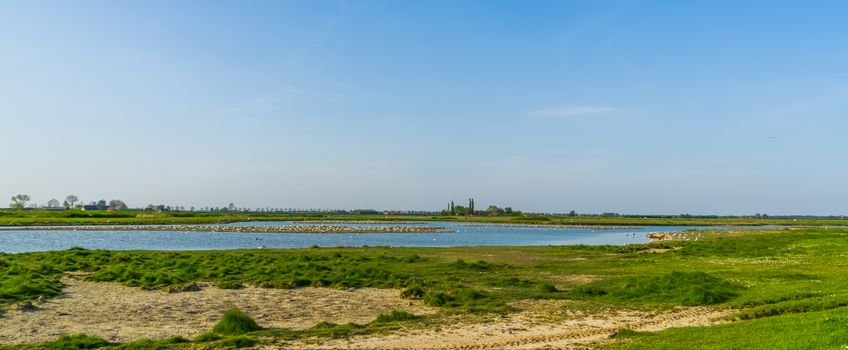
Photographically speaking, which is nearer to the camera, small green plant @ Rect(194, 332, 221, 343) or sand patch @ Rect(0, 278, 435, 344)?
small green plant @ Rect(194, 332, 221, 343)

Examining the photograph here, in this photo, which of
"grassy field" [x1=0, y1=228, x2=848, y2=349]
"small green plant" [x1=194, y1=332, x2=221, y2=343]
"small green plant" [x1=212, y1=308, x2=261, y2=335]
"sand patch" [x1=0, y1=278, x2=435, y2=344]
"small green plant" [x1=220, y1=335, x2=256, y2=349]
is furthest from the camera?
"sand patch" [x1=0, y1=278, x2=435, y2=344]

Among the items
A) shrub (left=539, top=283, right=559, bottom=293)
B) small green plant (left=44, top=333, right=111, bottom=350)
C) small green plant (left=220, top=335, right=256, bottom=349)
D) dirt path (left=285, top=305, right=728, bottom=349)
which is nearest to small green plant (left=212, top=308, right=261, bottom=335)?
small green plant (left=220, top=335, right=256, bottom=349)

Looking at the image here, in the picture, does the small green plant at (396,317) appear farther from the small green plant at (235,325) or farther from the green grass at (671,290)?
the green grass at (671,290)

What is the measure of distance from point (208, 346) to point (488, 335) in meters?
7.57

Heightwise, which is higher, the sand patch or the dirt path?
the dirt path

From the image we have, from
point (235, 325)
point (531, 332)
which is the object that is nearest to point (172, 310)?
point (235, 325)

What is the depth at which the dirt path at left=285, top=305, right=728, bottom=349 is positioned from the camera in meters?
15.1

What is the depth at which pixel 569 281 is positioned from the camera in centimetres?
2989

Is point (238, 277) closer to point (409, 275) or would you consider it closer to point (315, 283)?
point (315, 283)

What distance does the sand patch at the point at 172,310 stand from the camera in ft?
59.1

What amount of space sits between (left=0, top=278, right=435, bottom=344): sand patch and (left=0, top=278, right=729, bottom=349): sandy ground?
31 mm

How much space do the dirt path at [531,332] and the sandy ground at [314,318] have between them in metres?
0.03

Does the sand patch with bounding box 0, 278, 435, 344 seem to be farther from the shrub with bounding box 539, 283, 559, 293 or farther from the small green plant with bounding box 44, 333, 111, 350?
the shrub with bounding box 539, 283, 559, 293

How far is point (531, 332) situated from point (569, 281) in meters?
13.8
